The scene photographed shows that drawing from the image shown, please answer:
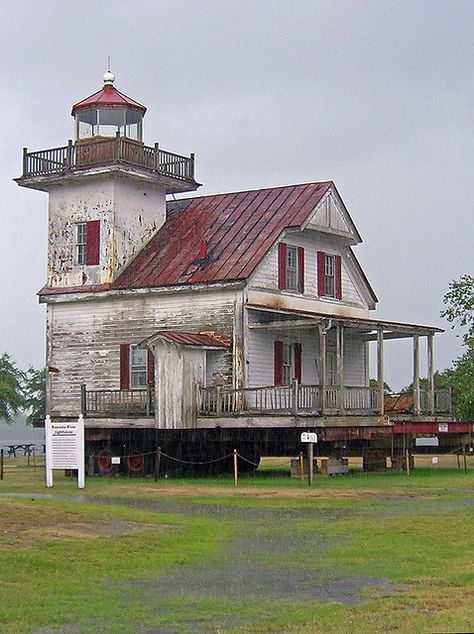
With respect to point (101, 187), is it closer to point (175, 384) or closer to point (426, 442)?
point (175, 384)

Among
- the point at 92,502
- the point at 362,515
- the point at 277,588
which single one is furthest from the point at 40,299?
the point at 277,588

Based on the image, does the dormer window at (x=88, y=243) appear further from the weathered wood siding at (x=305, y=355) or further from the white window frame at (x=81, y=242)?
the weathered wood siding at (x=305, y=355)

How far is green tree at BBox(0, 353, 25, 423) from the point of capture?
2950 inches

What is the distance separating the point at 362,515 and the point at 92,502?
246 inches

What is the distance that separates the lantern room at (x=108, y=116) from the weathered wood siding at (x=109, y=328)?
5842 mm

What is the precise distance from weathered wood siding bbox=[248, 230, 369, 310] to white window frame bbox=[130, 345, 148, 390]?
4.66 metres

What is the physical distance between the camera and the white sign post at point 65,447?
109 ft

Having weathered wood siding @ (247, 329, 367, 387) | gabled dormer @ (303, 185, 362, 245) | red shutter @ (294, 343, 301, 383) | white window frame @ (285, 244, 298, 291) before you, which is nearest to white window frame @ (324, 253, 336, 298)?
gabled dormer @ (303, 185, 362, 245)

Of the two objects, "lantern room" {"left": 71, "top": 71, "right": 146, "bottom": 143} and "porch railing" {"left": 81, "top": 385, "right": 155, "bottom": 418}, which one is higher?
"lantern room" {"left": 71, "top": 71, "right": 146, "bottom": 143}

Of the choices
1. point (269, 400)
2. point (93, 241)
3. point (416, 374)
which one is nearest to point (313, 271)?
point (416, 374)

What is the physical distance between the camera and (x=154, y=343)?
38.4m

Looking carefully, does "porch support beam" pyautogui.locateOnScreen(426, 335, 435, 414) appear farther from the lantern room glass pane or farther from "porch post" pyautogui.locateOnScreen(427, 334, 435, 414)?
the lantern room glass pane

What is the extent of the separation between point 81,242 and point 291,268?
7337 millimetres

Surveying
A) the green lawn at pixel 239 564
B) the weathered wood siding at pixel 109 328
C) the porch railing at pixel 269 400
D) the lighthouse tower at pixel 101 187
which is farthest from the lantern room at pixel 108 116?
the green lawn at pixel 239 564
